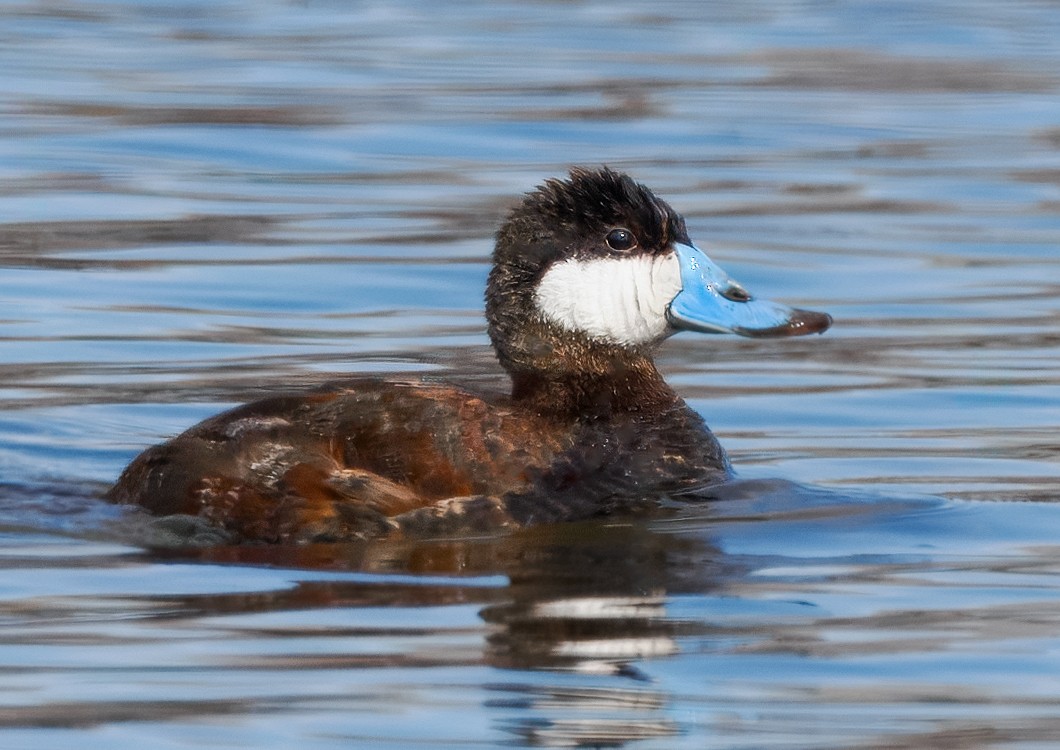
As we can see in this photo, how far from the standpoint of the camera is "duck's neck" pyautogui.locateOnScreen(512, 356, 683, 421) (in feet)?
19.6

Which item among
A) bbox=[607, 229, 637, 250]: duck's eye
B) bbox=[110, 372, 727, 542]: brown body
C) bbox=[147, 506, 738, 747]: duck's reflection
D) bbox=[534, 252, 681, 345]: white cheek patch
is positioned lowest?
bbox=[147, 506, 738, 747]: duck's reflection

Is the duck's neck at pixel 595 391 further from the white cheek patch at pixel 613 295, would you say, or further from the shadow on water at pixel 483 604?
the shadow on water at pixel 483 604

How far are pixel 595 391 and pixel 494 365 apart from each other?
188cm

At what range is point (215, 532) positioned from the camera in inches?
211

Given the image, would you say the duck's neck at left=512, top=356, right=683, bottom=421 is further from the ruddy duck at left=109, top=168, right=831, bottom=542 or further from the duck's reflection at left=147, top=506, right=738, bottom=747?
the duck's reflection at left=147, top=506, right=738, bottom=747

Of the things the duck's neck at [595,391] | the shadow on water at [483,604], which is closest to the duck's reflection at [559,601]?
the shadow on water at [483,604]

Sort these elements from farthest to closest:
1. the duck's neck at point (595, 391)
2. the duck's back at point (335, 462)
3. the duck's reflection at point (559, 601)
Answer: the duck's neck at point (595, 391), the duck's back at point (335, 462), the duck's reflection at point (559, 601)

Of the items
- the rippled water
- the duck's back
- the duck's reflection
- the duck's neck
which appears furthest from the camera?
the duck's neck

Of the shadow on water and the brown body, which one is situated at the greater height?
the brown body

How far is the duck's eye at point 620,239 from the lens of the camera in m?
6.02

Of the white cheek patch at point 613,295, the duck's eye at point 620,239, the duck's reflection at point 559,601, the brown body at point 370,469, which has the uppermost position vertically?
the duck's eye at point 620,239

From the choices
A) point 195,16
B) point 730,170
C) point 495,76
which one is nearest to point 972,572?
Answer: point 730,170

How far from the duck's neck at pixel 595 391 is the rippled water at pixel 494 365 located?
35cm

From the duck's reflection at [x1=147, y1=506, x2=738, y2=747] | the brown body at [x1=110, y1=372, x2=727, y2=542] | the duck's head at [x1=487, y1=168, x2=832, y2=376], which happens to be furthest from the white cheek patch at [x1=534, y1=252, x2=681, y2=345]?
the duck's reflection at [x1=147, y1=506, x2=738, y2=747]
